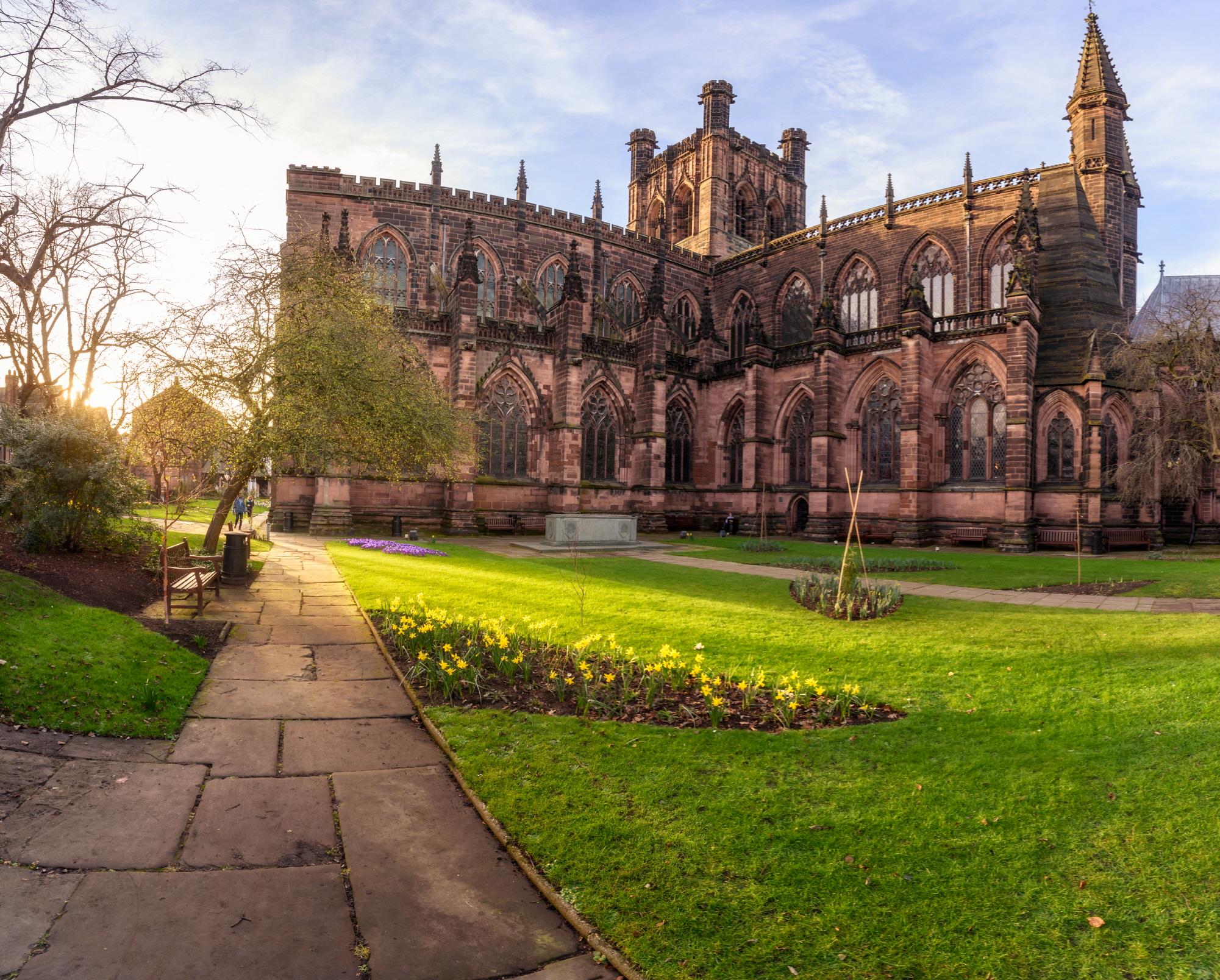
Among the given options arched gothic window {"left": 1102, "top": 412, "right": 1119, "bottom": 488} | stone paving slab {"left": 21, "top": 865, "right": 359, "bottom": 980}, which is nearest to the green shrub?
stone paving slab {"left": 21, "top": 865, "right": 359, "bottom": 980}

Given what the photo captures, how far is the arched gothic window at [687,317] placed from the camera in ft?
131

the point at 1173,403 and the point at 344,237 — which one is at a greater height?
the point at 344,237

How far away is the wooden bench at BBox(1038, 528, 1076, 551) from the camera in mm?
24328

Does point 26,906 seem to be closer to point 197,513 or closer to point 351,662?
point 351,662

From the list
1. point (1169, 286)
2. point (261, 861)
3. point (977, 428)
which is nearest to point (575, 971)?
point (261, 861)

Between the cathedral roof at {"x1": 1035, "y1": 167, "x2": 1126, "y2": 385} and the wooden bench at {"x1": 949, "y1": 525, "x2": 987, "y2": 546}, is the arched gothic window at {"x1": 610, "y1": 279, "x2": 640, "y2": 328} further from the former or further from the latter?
the wooden bench at {"x1": 949, "y1": 525, "x2": 987, "y2": 546}

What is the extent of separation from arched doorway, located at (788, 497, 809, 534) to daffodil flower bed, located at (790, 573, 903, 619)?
765 inches

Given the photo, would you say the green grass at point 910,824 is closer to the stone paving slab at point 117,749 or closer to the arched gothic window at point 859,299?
the stone paving slab at point 117,749

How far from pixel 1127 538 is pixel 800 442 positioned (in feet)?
43.3

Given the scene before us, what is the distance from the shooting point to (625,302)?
38156 millimetres

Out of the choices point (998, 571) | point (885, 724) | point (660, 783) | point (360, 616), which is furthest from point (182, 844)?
point (998, 571)

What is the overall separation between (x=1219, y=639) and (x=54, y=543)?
16.4 m

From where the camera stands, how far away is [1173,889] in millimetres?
3264

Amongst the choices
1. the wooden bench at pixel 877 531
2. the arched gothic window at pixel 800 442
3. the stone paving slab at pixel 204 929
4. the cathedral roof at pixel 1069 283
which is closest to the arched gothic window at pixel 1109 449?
the cathedral roof at pixel 1069 283
